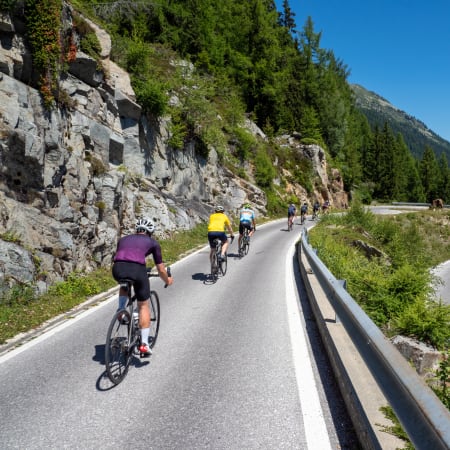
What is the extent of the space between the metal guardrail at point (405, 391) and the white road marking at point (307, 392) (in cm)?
80

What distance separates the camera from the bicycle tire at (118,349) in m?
4.40

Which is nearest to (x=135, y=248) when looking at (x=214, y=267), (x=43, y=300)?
(x=43, y=300)

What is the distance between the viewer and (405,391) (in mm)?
2584

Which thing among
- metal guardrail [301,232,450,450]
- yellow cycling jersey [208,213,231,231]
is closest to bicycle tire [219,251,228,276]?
yellow cycling jersey [208,213,231,231]

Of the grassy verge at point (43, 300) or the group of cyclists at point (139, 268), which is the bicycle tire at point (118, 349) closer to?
the group of cyclists at point (139, 268)

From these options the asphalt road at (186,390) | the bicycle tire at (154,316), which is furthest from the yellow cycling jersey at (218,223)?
the bicycle tire at (154,316)

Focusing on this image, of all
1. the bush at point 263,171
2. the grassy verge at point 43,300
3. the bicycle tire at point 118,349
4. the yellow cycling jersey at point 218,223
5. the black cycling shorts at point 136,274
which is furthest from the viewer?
the bush at point 263,171

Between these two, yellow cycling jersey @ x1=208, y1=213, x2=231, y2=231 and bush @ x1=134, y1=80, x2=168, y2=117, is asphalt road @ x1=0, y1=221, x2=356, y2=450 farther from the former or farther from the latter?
bush @ x1=134, y1=80, x2=168, y2=117

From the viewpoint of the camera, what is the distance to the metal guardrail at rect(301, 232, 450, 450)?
2150 millimetres

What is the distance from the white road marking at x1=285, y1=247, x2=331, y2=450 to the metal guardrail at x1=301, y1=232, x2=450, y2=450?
0.80 m

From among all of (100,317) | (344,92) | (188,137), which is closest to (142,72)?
(188,137)

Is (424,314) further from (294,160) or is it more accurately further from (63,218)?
(294,160)

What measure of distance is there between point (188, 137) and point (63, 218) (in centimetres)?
1661

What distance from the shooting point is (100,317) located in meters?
7.45
